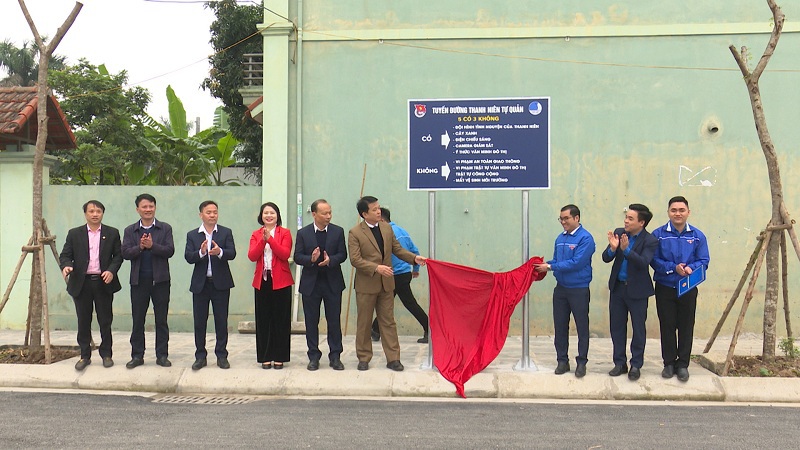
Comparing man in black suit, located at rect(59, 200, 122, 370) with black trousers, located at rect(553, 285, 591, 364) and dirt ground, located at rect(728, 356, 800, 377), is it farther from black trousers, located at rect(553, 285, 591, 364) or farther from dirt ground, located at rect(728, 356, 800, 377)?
dirt ground, located at rect(728, 356, 800, 377)

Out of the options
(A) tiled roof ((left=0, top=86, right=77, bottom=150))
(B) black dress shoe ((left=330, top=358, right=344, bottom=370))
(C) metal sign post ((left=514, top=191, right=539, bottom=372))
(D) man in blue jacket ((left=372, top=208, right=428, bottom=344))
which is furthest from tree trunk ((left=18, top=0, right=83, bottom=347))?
(C) metal sign post ((left=514, top=191, right=539, bottom=372))

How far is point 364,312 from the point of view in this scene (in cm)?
793

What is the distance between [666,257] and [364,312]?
312cm

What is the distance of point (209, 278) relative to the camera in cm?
801

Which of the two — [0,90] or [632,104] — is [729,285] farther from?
[0,90]

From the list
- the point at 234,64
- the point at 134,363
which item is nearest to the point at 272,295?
the point at 134,363

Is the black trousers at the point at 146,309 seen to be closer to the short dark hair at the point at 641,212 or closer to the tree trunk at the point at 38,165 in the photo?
the tree trunk at the point at 38,165

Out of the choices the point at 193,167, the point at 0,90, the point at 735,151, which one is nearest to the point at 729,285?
the point at 735,151

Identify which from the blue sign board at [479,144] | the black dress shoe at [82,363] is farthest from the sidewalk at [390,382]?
the blue sign board at [479,144]

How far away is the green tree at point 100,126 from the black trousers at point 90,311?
39.2 feet

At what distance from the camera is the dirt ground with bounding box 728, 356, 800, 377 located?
744cm

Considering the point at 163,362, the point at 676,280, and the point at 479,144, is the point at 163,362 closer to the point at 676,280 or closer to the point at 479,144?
the point at 479,144

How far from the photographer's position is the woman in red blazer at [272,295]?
7.86m

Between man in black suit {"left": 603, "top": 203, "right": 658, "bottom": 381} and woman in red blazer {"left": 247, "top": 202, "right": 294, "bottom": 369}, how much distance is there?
131 inches
